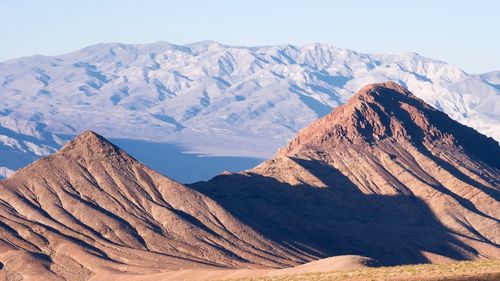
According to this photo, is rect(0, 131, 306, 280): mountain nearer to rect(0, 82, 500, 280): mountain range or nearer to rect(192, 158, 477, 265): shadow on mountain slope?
rect(0, 82, 500, 280): mountain range

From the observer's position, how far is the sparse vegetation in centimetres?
8181

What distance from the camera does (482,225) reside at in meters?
194

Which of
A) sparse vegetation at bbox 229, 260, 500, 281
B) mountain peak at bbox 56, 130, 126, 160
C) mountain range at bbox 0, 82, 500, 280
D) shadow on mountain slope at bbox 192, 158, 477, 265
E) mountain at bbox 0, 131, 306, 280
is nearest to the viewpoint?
sparse vegetation at bbox 229, 260, 500, 281

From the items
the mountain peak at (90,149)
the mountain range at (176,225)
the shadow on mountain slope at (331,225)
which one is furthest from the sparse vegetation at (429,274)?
the mountain peak at (90,149)

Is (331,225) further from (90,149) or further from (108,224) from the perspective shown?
(108,224)

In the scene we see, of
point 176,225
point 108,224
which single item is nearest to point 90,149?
point 108,224

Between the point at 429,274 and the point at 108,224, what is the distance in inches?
3298

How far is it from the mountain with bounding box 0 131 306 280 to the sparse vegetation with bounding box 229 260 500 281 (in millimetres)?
57091

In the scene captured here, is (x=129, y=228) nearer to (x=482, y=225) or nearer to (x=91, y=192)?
(x=91, y=192)

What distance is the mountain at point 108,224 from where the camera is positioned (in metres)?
148

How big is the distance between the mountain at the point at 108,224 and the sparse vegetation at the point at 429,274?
5709cm

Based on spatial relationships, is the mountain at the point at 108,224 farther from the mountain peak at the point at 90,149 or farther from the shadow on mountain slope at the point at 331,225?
the shadow on mountain slope at the point at 331,225

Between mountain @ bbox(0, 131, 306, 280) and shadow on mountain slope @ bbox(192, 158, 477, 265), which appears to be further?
shadow on mountain slope @ bbox(192, 158, 477, 265)

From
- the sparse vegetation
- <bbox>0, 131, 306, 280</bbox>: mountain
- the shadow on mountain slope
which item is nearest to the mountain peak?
<bbox>0, 131, 306, 280</bbox>: mountain
